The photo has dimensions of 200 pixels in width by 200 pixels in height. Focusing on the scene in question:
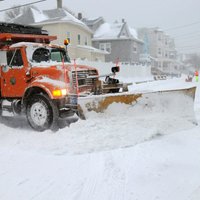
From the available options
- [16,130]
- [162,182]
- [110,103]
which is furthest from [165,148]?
[16,130]

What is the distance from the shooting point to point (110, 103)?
6.90m

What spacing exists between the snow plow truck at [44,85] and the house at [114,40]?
119ft

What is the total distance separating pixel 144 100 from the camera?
696 centimetres

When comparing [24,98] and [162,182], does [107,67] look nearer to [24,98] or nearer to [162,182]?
[24,98]

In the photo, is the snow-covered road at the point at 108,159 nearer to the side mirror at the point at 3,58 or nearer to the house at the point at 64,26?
the side mirror at the point at 3,58

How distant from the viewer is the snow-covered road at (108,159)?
392 centimetres

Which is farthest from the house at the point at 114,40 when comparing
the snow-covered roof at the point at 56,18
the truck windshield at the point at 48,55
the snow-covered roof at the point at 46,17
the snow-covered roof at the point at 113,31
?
the truck windshield at the point at 48,55

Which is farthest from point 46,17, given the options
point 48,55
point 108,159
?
point 108,159

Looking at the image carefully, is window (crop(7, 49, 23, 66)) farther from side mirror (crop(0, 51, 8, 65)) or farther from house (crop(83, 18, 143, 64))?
house (crop(83, 18, 143, 64))

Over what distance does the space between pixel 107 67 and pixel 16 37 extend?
19.0 metres

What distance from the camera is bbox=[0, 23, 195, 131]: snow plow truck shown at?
709 cm

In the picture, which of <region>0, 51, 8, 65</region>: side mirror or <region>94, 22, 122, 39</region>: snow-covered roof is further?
<region>94, 22, 122, 39</region>: snow-covered roof

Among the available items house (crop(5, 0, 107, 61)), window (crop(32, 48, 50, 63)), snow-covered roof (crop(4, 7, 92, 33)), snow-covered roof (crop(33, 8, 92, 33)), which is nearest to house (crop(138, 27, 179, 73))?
house (crop(5, 0, 107, 61))

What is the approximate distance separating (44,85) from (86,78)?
1.19m
